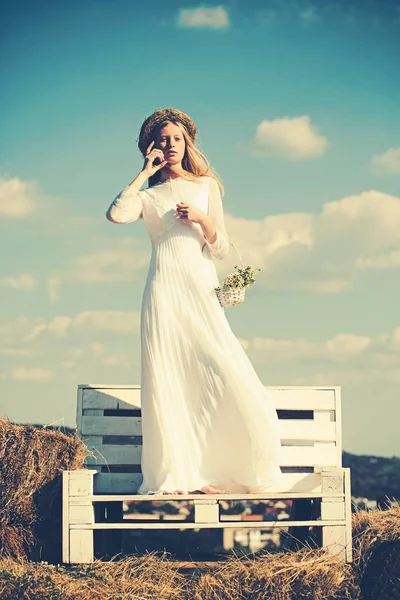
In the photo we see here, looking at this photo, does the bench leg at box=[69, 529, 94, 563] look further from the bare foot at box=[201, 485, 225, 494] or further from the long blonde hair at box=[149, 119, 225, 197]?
the long blonde hair at box=[149, 119, 225, 197]

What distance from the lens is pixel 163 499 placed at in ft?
17.0

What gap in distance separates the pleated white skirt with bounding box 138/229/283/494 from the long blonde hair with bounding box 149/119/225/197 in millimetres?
611

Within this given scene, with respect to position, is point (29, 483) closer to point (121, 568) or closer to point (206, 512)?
point (121, 568)

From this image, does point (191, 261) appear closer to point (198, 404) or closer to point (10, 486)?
point (198, 404)

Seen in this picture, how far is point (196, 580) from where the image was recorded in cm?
503

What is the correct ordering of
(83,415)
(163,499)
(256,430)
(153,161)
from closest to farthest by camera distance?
(163,499), (256,430), (153,161), (83,415)

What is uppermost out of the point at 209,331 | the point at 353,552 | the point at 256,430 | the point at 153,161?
the point at 153,161

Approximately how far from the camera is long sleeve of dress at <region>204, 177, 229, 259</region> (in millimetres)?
5910

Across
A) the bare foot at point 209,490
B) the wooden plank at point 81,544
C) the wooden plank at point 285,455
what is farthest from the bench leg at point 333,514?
the wooden plank at point 81,544

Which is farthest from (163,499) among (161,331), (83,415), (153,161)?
(153,161)

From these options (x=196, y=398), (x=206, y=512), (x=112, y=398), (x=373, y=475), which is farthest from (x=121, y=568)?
(x=373, y=475)

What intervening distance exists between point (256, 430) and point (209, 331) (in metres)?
0.68

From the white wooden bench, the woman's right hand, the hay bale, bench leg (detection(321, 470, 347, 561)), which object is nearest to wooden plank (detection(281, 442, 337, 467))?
the white wooden bench

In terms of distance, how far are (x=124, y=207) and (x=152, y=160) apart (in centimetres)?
39
